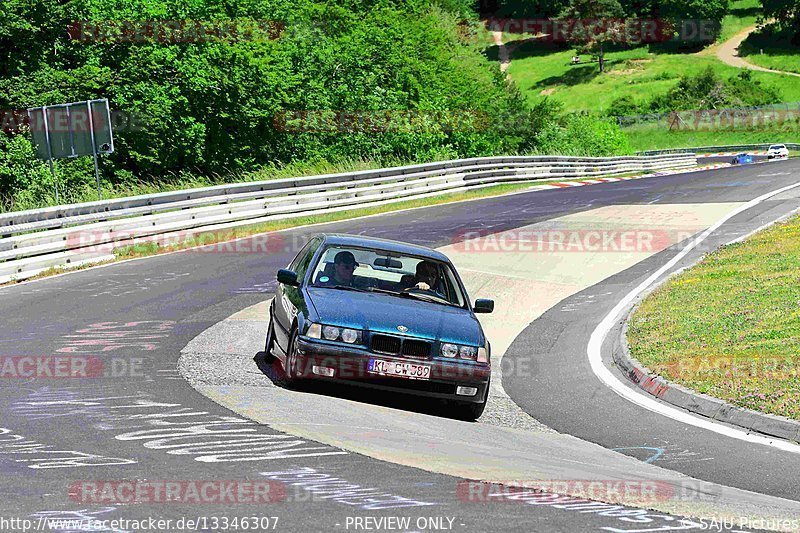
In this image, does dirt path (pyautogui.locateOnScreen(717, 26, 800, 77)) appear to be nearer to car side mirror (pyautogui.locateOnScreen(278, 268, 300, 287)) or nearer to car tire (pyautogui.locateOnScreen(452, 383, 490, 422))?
car side mirror (pyautogui.locateOnScreen(278, 268, 300, 287))

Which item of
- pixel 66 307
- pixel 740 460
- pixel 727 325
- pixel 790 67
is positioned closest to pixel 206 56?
pixel 66 307

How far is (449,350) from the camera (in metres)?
10.3

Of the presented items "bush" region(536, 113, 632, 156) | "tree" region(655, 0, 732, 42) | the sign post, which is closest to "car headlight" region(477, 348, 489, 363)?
the sign post

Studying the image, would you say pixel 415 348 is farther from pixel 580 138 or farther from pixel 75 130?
pixel 580 138

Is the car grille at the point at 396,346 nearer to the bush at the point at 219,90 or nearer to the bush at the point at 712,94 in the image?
the bush at the point at 219,90

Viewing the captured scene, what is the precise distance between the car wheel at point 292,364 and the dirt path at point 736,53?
134 meters

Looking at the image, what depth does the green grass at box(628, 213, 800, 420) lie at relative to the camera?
11141 millimetres

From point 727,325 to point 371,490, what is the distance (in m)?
9.15

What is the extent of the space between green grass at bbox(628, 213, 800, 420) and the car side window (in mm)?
4010

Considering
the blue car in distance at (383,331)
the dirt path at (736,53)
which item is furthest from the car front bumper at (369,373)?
the dirt path at (736,53)

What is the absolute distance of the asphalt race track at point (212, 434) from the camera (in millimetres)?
5945

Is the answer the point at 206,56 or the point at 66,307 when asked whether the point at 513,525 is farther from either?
the point at 206,56

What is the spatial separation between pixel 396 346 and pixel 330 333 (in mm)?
607

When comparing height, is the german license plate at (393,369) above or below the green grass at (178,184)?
above
